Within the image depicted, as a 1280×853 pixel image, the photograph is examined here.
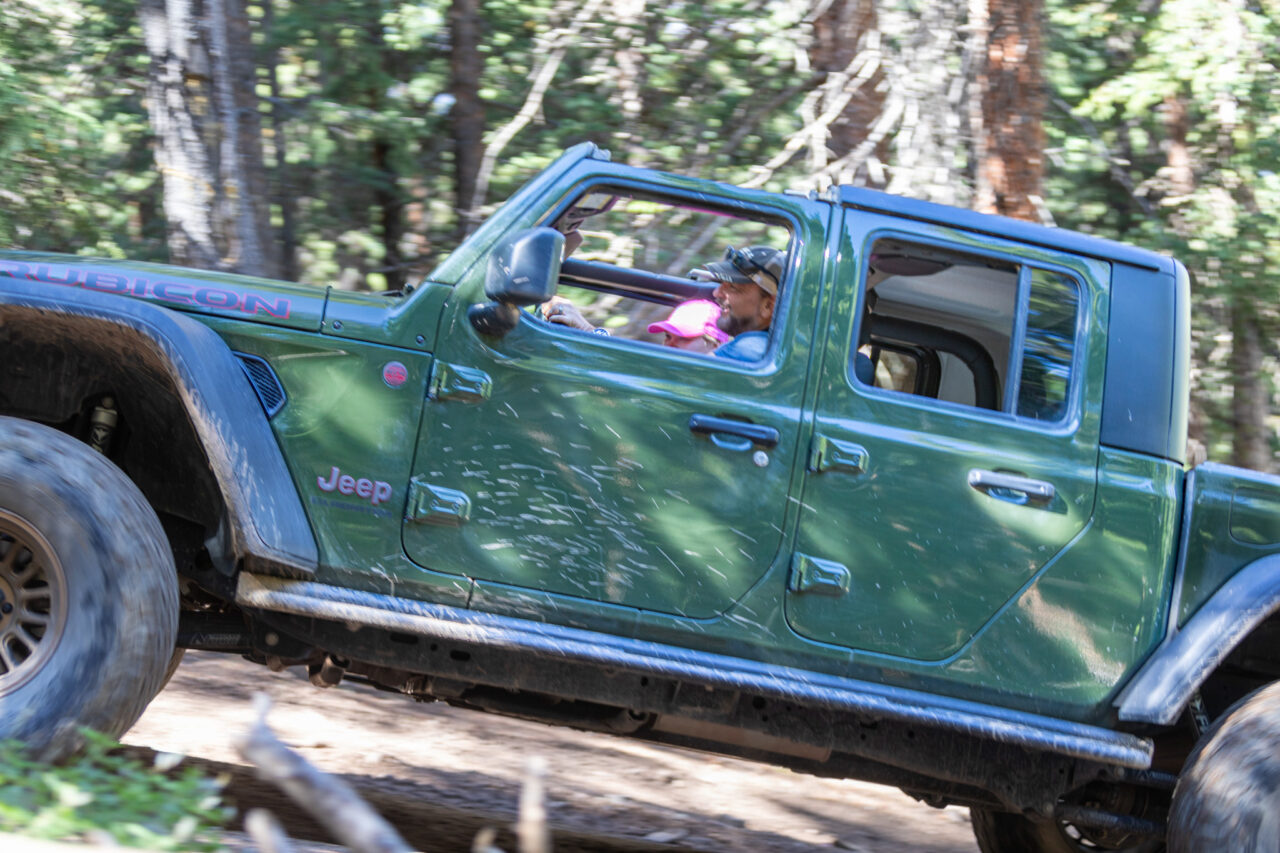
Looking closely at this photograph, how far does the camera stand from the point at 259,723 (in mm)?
1781

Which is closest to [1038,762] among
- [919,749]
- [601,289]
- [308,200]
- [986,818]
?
[919,749]

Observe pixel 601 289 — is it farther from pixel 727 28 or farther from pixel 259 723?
pixel 727 28

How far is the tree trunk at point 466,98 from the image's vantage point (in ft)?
26.1

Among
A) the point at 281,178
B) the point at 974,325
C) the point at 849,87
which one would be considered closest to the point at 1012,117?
the point at 849,87

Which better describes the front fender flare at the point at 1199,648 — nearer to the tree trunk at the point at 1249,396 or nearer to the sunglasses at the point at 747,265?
the sunglasses at the point at 747,265

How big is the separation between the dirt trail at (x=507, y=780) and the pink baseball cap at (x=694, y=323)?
5.80ft

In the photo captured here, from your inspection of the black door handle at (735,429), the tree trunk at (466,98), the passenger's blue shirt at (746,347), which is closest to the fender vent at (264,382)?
the black door handle at (735,429)

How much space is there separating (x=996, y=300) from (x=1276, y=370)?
285 inches

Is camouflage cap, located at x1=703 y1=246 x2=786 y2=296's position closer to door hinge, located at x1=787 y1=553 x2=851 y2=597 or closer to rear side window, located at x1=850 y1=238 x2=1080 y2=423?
rear side window, located at x1=850 y1=238 x2=1080 y2=423

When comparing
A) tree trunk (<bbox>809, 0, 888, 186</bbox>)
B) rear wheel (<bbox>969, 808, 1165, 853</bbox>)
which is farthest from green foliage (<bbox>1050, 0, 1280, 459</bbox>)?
rear wheel (<bbox>969, 808, 1165, 853</bbox>)

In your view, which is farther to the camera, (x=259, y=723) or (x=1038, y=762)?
(x=1038, y=762)

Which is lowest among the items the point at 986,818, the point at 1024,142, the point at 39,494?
the point at 986,818

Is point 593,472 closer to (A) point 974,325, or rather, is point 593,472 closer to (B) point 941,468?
(B) point 941,468

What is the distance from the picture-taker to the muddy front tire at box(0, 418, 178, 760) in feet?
9.18
